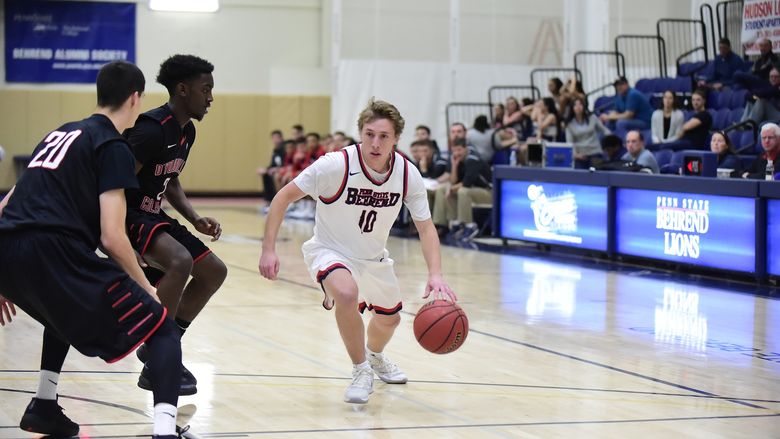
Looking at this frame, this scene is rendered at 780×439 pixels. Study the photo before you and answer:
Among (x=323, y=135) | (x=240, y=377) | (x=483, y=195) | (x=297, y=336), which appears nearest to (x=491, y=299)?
(x=297, y=336)

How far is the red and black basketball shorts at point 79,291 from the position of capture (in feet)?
15.1

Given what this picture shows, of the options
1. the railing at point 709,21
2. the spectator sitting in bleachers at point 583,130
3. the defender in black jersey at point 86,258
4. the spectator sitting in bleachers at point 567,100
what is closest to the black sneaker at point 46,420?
the defender in black jersey at point 86,258

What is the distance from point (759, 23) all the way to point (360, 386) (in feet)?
41.0

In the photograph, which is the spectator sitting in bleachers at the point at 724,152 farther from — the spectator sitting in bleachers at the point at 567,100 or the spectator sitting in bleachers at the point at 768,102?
the spectator sitting in bleachers at the point at 567,100

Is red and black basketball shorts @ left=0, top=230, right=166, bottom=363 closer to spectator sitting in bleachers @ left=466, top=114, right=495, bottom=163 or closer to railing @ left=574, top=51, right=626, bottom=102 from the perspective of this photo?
spectator sitting in bleachers @ left=466, top=114, right=495, bottom=163

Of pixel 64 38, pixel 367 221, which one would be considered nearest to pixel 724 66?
pixel 367 221

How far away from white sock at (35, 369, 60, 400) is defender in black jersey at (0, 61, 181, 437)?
2.05ft

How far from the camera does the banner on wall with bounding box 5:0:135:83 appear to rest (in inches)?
984

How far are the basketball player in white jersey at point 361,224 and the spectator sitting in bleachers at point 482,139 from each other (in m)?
11.7

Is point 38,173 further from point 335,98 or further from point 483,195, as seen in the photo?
point 335,98

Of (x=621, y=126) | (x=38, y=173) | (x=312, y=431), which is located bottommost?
(x=312, y=431)

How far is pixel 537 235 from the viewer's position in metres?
15.1

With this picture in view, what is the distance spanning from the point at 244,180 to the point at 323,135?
2.07 metres

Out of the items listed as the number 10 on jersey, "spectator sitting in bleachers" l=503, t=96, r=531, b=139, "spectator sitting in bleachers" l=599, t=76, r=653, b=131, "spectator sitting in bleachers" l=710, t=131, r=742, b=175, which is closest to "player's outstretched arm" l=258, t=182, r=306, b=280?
the number 10 on jersey
